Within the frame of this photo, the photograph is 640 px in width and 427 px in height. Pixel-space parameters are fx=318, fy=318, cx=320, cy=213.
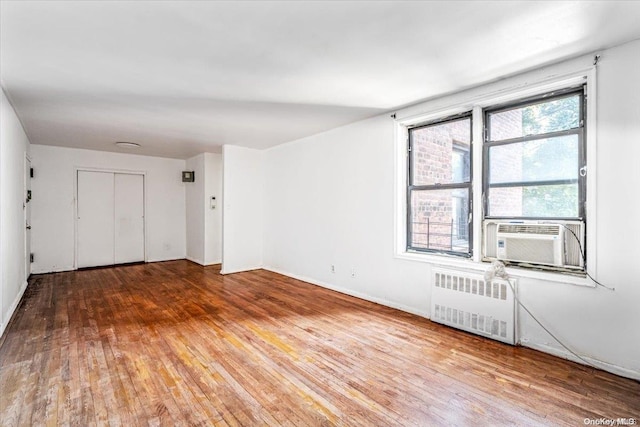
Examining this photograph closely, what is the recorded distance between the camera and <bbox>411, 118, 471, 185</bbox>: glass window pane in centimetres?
345

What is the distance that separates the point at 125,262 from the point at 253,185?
3368 mm

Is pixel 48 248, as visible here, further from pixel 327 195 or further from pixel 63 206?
pixel 327 195

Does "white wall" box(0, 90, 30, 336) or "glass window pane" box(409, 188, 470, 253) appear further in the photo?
"glass window pane" box(409, 188, 470, 253)

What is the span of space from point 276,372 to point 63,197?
6.13 meters

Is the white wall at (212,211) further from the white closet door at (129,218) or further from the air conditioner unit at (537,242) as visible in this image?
the air conditioner unit at (537,242)

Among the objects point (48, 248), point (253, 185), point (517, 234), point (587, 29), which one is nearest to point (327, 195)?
point (253, 185)

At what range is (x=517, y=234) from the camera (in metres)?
2.93

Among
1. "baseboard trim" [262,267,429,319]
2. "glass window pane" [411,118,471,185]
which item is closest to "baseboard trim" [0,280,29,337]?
"baseboard trim" [262,267,429,319]

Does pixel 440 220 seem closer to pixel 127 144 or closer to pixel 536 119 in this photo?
pixel 536 119

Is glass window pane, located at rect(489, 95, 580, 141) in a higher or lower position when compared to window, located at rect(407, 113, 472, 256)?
higher

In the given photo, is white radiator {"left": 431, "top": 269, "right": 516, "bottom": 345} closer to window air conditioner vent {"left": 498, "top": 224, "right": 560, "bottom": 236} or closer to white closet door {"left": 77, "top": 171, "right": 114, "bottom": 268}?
window air conditioner vent {"left": 498, "top": 224, "right": 560, "bottom": 236}

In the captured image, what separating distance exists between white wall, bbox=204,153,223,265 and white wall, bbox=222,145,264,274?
765 mm

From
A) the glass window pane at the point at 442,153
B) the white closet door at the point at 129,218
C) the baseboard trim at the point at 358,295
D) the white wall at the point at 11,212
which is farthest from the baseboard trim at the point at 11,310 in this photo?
the glass window pane at the point at 442,153

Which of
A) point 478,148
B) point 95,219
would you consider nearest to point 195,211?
point 95,219
